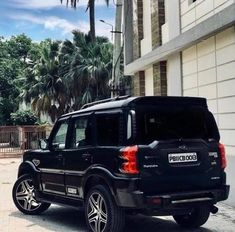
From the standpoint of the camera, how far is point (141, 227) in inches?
309

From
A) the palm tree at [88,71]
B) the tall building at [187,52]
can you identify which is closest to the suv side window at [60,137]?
the tall building at [187,52]

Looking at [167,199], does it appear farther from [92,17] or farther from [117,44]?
[92,17]

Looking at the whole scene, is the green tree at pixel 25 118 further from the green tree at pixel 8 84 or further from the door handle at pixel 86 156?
the door handle at pixel 86 156

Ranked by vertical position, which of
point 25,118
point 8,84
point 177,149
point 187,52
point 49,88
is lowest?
point 177,149

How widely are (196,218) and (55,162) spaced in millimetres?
2413

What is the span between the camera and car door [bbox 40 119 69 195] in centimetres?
804

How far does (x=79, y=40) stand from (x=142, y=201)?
2603 centimetres

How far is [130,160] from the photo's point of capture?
21.0 feet

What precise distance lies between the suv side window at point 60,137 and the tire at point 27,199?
1.07m

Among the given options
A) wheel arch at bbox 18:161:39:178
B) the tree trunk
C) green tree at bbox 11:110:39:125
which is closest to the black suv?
wheel arch at bbox 18:161:39:178

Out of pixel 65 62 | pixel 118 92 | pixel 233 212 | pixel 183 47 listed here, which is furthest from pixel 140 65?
pixel 65 62

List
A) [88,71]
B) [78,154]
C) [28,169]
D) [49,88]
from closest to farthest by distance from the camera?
[78,154], [28,169], [88,71], [49,88]

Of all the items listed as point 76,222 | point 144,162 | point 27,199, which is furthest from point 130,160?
point 27,199

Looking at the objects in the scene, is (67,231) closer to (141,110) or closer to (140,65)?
(141,110)
